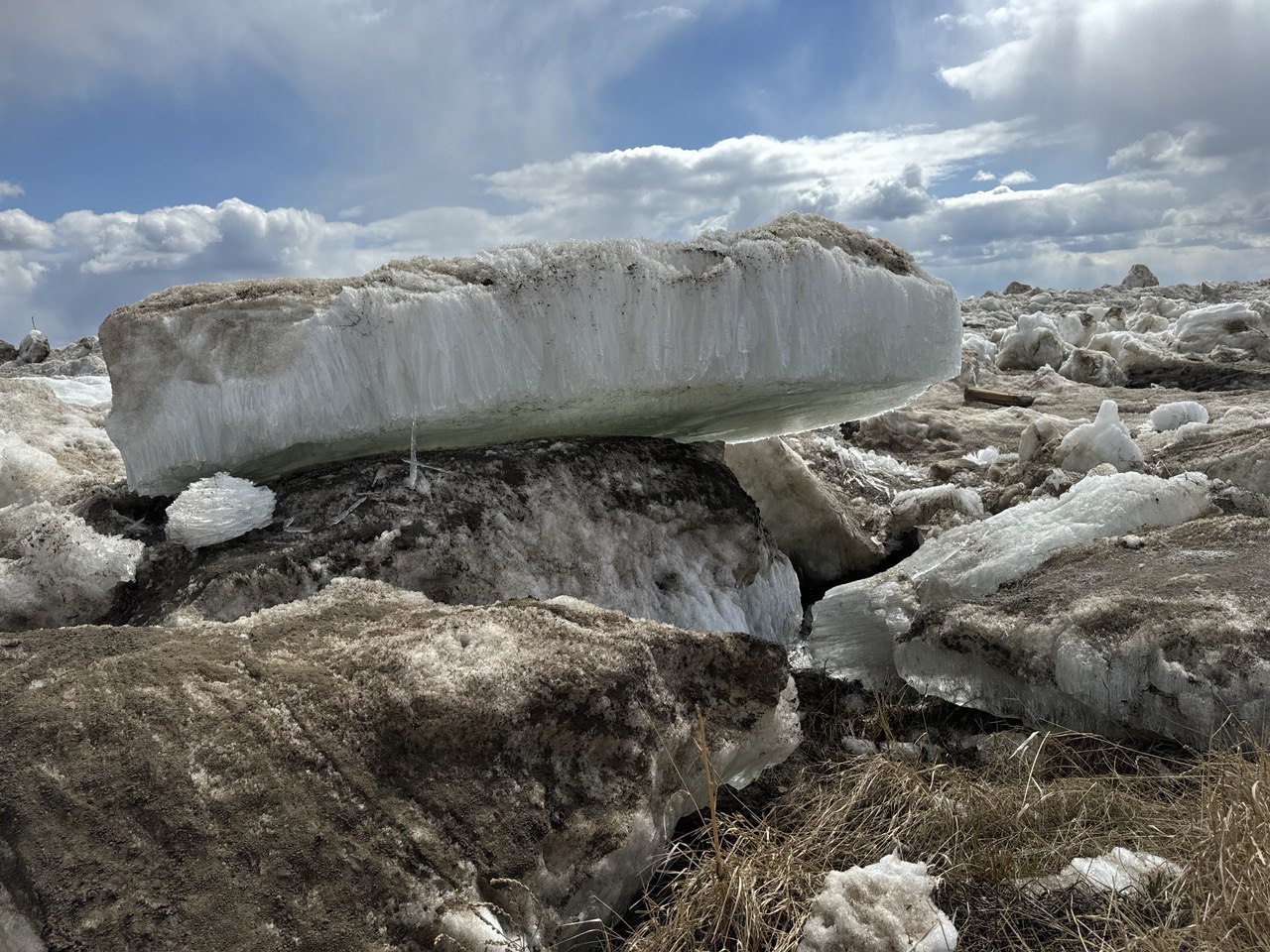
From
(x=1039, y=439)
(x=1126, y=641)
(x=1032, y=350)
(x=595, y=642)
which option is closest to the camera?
(x=595, y=642)

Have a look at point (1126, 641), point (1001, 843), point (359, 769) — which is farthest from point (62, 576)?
point (1126, 641)

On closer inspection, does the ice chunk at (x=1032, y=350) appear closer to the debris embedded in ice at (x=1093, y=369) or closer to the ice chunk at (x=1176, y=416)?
the debris embedded in ice at (x=1093, y=369)

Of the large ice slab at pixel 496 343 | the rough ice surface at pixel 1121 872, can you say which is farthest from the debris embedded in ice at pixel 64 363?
the rough ice surface at pixel 1121 872

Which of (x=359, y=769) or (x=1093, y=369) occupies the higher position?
(x=359, y=769)

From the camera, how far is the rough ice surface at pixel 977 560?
3.92 metres

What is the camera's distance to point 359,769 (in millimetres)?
1993

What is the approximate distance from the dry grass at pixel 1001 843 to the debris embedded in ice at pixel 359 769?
190 millimetres

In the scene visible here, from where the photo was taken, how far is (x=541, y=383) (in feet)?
11.3

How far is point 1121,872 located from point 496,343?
2332 millimetres

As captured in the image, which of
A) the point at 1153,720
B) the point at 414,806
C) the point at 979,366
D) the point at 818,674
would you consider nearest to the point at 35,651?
the point at 414,806

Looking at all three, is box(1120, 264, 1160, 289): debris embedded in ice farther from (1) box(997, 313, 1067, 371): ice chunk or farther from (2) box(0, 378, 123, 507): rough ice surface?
(2) box(0, 378, 123, 507): rough ice surface

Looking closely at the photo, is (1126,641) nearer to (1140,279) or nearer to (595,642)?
(595,642)

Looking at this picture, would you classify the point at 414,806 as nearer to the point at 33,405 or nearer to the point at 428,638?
the point at 428,638

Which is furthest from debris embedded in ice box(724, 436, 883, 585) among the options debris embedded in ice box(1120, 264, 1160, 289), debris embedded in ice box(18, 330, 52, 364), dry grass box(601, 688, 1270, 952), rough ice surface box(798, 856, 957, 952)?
debris embedded in ice box(1120, 264, 1160, 289)
